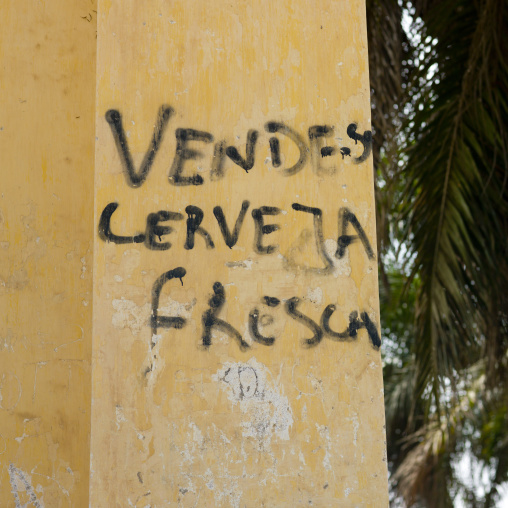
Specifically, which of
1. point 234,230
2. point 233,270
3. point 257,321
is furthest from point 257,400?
point 234,230

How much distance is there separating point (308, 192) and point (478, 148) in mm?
1970

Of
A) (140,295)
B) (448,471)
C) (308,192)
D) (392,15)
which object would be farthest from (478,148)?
(448,471)

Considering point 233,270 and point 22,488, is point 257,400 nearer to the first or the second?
point 233,270

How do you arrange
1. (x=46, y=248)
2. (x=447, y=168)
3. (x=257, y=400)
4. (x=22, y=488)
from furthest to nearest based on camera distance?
(x=447, y=168), (x=46, y=248), (x=22, y=488), (x=257, y=400)

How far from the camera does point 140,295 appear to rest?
1.71 meters

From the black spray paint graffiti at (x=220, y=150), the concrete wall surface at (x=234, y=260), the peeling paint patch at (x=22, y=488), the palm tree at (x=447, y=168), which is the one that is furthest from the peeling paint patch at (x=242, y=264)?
the palm tree at (x=447, y=168)

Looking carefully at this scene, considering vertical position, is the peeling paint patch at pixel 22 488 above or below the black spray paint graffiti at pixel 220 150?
below

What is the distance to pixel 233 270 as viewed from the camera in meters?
1.75

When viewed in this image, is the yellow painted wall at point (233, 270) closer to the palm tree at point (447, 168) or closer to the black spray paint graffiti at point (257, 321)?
the black spray paint graffiti at point (257, 321)

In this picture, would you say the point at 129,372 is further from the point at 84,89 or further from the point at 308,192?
the point at 84,89

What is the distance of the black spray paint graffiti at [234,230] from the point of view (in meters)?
1.73

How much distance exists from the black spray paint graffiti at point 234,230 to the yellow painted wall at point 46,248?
46cm

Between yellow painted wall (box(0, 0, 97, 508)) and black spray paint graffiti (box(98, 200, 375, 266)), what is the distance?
1.52 ft

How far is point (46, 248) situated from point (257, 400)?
994 mm
